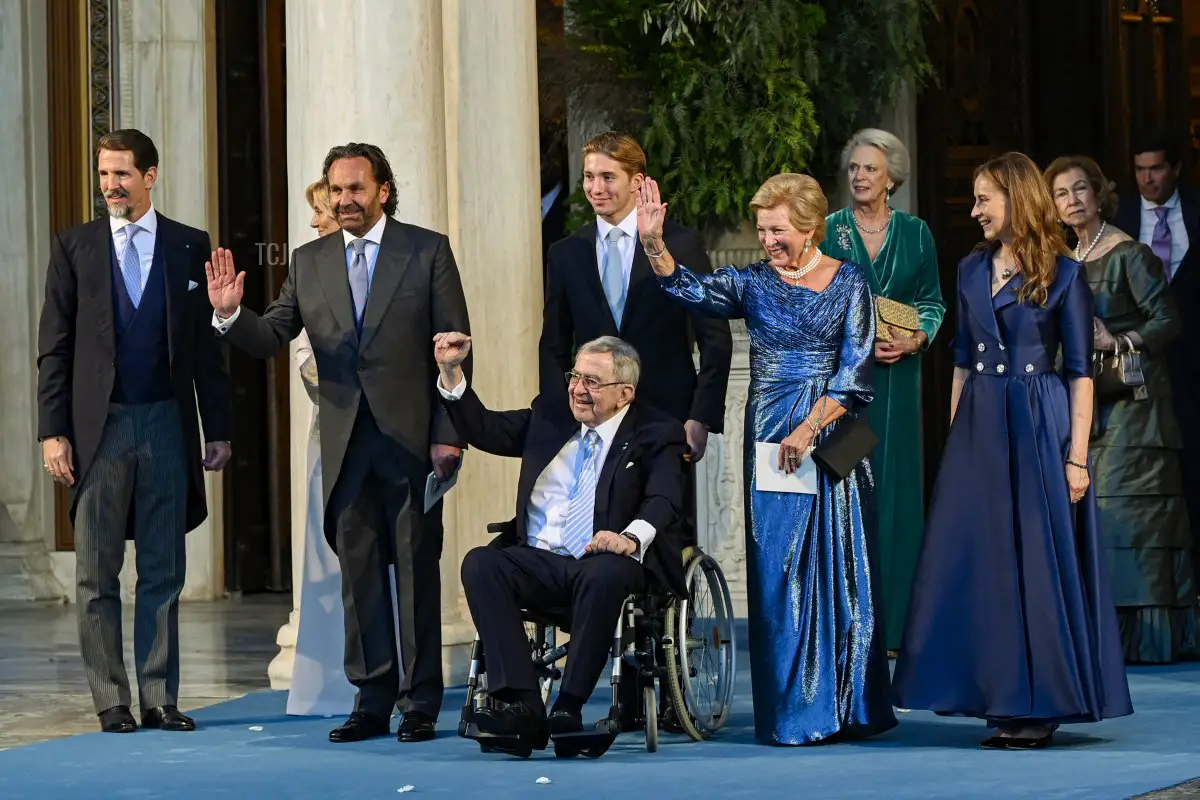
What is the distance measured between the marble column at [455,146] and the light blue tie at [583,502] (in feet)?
4.88

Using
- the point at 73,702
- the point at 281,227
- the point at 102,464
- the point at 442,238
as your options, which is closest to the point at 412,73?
the point at 442,238

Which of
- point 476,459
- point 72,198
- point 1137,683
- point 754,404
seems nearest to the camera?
point 754,404

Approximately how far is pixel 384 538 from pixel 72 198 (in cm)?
552

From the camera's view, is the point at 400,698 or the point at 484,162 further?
the point at 484,162

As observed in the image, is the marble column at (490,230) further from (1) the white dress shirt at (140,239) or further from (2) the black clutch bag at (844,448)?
(2) the black clutch bag at (844,448)

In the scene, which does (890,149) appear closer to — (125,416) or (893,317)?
(893,317)

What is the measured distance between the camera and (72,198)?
1187 cm

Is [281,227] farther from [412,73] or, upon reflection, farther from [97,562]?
[97,562]

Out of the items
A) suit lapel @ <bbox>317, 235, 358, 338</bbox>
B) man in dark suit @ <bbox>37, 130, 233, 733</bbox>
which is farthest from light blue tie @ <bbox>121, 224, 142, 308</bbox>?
suit lapel @ <bbox>317, 235, 358, 338</bbox>

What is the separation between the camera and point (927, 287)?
812cm

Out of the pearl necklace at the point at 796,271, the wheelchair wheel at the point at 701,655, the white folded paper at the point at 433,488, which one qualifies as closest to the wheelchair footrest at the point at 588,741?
the wheelchair wheel at the point at 701,655

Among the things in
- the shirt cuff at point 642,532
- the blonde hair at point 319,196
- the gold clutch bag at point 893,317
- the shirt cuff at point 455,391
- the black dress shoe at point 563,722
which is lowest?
the black dress shoe at point 563,722

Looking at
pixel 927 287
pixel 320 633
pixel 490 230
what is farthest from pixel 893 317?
pixel 320 633

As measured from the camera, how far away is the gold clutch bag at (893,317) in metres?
7.89
